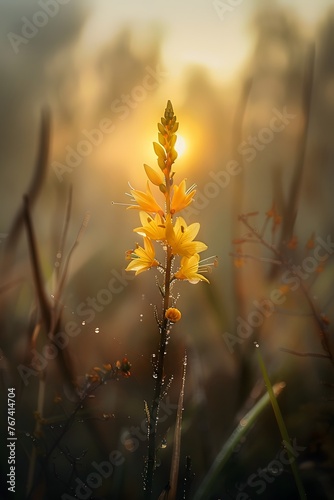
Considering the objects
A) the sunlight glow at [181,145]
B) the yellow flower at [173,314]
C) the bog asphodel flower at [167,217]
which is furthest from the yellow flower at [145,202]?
the sunlight glow at [181,145]

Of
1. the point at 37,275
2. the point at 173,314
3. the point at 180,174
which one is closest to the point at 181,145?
the point at 180,174

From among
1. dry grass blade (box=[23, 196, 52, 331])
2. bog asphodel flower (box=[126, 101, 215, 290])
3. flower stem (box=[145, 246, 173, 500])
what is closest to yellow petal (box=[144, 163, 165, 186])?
bog asphodel flower (box=[126, 101, 215, 290])

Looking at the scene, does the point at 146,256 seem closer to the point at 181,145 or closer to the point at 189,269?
the point at 189,269

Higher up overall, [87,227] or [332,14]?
[332,14]

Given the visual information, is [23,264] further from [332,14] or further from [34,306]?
[332,14]

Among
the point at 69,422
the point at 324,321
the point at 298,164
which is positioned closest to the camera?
the point at 69,422

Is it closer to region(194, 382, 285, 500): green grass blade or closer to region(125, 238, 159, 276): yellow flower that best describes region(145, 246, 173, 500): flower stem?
region(125, 238, 159, 276): yellow flower

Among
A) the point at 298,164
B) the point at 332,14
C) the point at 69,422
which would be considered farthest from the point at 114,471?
the point at 332,14

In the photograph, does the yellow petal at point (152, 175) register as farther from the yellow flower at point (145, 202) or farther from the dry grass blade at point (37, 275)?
the dry grass blade at point (37, 275)
